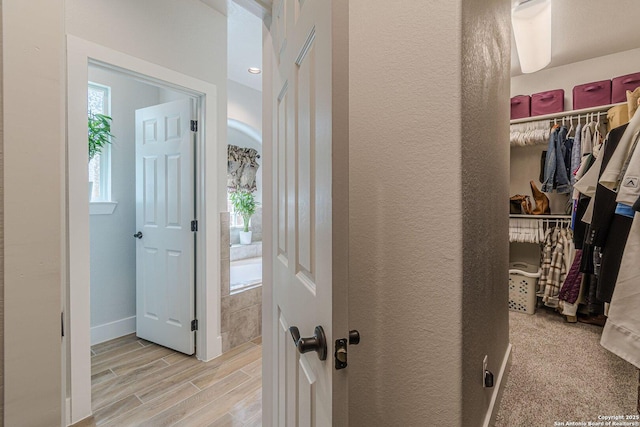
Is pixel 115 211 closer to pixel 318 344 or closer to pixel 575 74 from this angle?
pixel 318 344

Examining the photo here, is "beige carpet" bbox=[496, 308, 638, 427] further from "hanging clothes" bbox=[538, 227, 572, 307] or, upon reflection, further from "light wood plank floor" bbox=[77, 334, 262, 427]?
"light wood plank floor" bbox=[77, 334, 262, 427]

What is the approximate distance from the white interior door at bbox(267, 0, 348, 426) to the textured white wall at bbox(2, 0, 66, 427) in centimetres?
57

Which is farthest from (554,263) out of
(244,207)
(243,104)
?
(243,104)

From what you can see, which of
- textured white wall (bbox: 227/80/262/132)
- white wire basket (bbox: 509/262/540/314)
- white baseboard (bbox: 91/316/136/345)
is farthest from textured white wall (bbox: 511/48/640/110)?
Answer: white baseboard (bbox: 91/316/136/345)

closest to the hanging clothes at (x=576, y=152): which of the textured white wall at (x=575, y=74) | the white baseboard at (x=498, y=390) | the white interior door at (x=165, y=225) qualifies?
the textured white wall at (x=575, y=74)

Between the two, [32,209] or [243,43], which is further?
[243,43]

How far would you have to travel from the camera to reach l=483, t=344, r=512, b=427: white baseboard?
3.79 ft

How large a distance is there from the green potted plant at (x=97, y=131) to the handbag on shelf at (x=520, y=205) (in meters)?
3.78

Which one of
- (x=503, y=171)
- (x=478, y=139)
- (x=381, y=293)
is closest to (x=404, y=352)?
(x=381, y=293)

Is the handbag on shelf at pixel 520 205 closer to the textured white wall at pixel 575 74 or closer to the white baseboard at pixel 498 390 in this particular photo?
the textured white wall at pixel 575 74

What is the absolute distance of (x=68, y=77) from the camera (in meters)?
1.75

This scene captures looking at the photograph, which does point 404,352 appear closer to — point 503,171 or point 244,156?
point 503,171

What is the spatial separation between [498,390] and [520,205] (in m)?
2.02

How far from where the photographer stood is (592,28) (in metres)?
2.36
